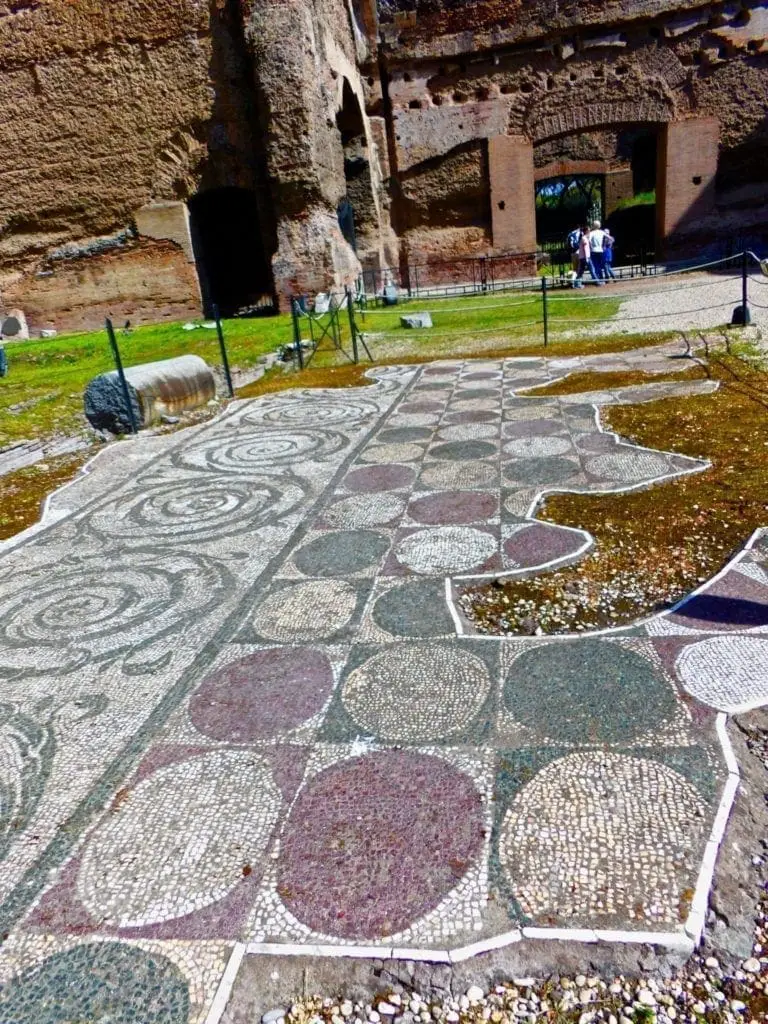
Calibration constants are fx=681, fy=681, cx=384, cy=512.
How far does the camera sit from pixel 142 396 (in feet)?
21.5

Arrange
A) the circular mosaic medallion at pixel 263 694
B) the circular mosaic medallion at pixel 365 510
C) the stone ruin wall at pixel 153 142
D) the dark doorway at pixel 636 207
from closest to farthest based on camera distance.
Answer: the circular mosaic medallion at pixel 263 694
the circular mosaic medallion at pixel 365 510
the stone ruin wall at pixel 153 142
the dark doorway at pixel 636 207

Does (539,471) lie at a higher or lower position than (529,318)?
lower

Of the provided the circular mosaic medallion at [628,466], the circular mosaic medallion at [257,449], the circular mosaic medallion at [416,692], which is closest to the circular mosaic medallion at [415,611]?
the circular mosaic medallion at [416,692]

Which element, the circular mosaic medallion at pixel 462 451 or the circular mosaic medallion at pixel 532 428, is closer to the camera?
the circular mosaic medallion at pixel 462 451

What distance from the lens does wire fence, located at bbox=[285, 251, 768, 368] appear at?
32.4 feet

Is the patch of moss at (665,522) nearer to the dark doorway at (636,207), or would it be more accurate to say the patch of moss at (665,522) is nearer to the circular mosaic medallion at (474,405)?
the circular mosaic medallion at (474,405)

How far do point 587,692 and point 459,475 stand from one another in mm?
2415

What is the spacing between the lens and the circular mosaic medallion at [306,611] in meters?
2.75

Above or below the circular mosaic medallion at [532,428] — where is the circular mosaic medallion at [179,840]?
below

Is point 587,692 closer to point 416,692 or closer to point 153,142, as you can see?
point 416,692

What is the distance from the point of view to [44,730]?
2.26 m

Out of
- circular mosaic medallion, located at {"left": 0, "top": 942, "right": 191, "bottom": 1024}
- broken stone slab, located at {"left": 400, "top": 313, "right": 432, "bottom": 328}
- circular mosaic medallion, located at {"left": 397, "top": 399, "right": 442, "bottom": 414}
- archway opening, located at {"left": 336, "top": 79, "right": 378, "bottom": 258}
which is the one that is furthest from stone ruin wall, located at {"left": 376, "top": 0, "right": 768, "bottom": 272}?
circular mosaic medallion, located at {"left": 0, "top": 942, "right": 191, "bottom": 1024}

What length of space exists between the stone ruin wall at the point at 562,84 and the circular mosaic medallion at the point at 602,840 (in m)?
19.0

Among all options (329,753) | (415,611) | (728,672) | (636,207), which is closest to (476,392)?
(415,611)
